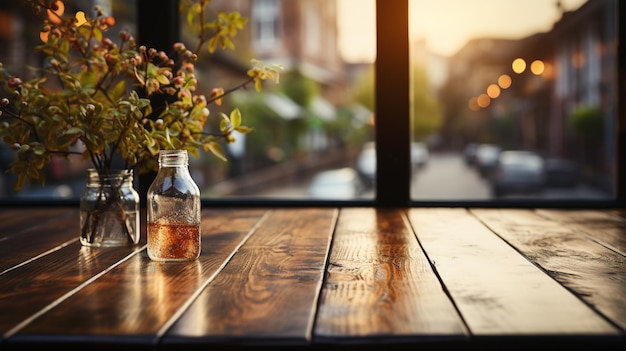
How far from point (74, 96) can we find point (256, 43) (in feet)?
85.3

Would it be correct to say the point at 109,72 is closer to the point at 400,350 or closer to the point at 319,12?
the point at 400,350

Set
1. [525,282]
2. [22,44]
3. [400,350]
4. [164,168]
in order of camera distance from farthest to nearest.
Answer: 1. [22,44]
2. [164,168]
3. [525,282]
4. [400,350]

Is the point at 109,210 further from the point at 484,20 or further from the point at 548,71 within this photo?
the point at 484,20

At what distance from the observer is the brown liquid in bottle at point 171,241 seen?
4.76 ft

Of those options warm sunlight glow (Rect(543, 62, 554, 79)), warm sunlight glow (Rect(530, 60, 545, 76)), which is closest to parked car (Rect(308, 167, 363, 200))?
warm sunlight glow (Rect(543, 62, 554, 79))

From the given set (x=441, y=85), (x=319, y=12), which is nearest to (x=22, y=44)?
(x=319, y=12)

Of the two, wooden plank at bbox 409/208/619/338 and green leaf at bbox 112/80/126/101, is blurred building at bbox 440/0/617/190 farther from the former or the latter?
green leaf at bbox 112/80/126/101

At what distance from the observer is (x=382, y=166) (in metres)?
2.60

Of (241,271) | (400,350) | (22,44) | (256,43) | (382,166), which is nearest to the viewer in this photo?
(400,350)

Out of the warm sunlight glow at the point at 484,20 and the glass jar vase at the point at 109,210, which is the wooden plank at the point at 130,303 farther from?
the warm sunlight glow at the point at 484,20

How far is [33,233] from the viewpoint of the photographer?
1.94 meters

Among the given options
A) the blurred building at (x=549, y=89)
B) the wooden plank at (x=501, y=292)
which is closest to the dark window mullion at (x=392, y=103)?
the wooden plank at (x=501, y=292)

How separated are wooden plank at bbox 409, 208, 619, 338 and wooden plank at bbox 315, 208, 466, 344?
3 cm

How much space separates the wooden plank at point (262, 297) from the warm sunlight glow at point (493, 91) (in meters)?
23.5
